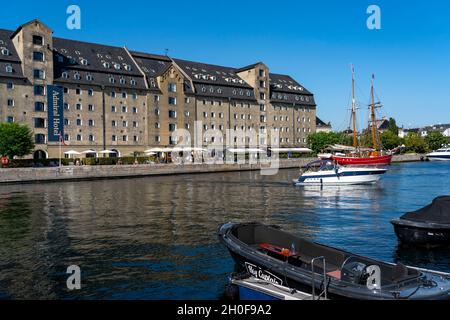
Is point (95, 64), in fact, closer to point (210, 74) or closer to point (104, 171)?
point (104, 171)

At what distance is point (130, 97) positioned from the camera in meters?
99.2

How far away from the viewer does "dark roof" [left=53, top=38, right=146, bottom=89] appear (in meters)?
91.4

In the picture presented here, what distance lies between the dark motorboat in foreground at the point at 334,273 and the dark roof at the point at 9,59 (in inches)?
3098

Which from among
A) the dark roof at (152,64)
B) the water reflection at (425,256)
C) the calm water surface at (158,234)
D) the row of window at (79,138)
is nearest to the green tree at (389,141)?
the dark roof at (152,64)

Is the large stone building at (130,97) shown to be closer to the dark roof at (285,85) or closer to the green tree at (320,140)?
the dark roof at (285,85)

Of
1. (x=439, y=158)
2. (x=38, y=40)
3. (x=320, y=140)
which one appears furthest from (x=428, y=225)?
(x=439, y=158)

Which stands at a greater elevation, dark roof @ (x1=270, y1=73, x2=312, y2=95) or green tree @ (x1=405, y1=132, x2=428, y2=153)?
dark roof @ (x1=270, y1=73, x2=312, y2=95)

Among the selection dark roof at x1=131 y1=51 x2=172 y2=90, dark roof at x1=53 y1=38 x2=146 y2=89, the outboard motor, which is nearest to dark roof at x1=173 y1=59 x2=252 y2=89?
dark roof at x1=131 y1=51 x2=172 y2=90

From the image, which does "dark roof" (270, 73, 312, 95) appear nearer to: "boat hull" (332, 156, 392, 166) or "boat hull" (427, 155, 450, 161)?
"boat hull" (332, 156, 392, 166)

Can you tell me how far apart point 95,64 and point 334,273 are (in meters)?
91.9

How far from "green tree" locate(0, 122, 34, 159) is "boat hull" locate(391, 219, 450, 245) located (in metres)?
67.3

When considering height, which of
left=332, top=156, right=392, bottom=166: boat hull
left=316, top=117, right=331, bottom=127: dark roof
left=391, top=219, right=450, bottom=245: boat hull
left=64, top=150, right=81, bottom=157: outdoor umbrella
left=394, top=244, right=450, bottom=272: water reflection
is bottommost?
left=394, top=244, right=450, bottom=272: water reflection

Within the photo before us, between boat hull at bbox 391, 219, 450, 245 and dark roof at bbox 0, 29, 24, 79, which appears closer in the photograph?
boat hull at bbox 391, 219, 450, 245
